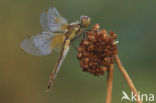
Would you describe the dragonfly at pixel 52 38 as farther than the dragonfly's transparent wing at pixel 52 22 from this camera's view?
No

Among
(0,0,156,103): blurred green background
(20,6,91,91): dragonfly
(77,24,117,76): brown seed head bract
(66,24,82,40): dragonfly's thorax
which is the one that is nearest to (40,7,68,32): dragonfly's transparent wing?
(20,6,91,91): dragonfly

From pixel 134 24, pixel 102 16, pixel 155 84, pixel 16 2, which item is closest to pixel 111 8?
pixel 102 16

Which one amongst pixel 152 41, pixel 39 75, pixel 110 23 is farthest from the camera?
pixel 39 75

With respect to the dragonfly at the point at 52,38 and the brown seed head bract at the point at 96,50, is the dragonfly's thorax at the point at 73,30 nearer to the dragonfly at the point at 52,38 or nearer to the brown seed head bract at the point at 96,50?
the dragonfly at the point at 52,38

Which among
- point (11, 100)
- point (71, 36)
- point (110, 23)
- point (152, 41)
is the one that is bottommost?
point (71, 36)

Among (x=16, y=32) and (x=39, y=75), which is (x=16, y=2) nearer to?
(x=16, y=32)

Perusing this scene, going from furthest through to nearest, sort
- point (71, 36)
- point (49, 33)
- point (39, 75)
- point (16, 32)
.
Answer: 1. point (16, 32)
2. point (39, 75)
3. point (49, 33)
4. point (71, 36)

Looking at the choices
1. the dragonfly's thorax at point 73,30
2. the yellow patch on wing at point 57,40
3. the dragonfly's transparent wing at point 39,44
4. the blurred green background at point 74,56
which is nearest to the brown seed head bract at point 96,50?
the dragonfly's thorax at point 73,30
